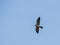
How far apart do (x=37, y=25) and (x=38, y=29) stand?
1885 mm

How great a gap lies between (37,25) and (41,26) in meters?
0.81

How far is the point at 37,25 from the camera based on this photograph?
184 feet

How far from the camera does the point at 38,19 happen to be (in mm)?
54938

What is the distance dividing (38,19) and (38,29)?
11.6 feet

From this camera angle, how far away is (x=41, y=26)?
56.3 m

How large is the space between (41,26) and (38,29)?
173 cm

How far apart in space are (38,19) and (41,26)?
203 cm

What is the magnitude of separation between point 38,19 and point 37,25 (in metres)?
1.70

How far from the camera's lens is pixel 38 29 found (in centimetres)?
5788
